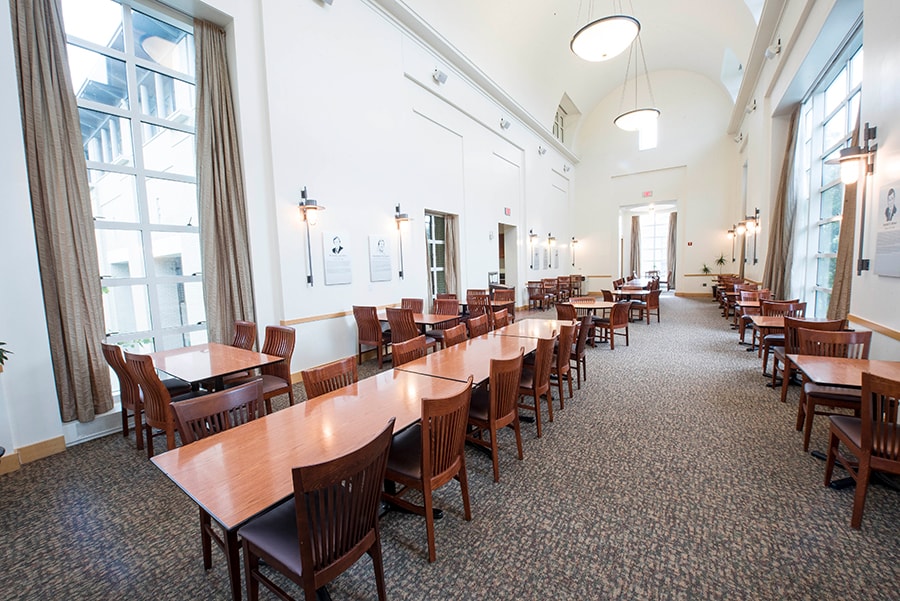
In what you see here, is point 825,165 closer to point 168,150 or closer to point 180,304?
point 168,150

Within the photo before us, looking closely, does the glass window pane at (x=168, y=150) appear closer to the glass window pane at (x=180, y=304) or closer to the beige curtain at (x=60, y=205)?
the beige curtain at (x=60, y=205)

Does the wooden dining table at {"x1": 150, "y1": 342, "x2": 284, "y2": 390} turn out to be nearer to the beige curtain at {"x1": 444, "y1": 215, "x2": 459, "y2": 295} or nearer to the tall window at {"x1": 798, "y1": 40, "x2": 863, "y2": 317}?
the beige curtain at {"x1": 444, "y1": 215, "x2": 459, "y2": 295}

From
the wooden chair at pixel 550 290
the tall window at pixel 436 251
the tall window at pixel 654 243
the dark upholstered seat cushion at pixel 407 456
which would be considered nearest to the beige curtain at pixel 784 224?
the wooden chair at pixel 550 290

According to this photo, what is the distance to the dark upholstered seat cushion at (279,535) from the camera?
1260 mm

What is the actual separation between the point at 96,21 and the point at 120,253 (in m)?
2.20

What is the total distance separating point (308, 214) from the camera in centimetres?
473

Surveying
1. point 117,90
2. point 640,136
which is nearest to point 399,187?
point 117,90

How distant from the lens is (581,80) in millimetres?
12273

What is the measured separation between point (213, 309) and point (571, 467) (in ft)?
13.0

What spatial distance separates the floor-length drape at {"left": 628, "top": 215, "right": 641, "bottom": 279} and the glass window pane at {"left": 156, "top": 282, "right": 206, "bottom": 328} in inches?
726

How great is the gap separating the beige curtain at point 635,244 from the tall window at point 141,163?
60.8 feet

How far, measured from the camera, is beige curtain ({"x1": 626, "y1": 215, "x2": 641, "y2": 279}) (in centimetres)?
1798

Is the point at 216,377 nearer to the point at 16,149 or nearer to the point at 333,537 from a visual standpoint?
the point at 333,537

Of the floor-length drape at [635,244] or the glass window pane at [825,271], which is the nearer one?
the glass window pane at [825,271]
